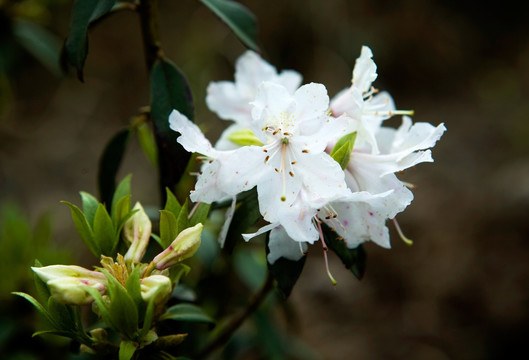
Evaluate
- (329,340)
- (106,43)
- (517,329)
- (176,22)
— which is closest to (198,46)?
(176,22)

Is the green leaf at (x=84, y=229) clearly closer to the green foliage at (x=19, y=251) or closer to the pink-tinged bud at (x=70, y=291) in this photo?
the pink-tinged bud at (x=70, y=291)

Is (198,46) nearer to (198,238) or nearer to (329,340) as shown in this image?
(329,340)

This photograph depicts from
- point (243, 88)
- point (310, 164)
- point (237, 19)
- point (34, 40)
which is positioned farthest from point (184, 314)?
point (34, 40)

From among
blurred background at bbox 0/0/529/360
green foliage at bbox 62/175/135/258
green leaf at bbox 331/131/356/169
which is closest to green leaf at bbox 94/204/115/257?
green foliage at bbox 62/175/135/258

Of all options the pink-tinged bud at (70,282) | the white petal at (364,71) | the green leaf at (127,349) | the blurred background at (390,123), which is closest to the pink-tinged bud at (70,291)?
the pink-tinged bud at (70,282)

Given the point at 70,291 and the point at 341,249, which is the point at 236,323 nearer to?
the point at 341,249

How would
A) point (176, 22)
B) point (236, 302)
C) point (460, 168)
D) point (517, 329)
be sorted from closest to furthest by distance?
point (236, 302), point (517, 329), point (460, 168), point (176, 22)

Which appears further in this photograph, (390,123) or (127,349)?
(390,123)
